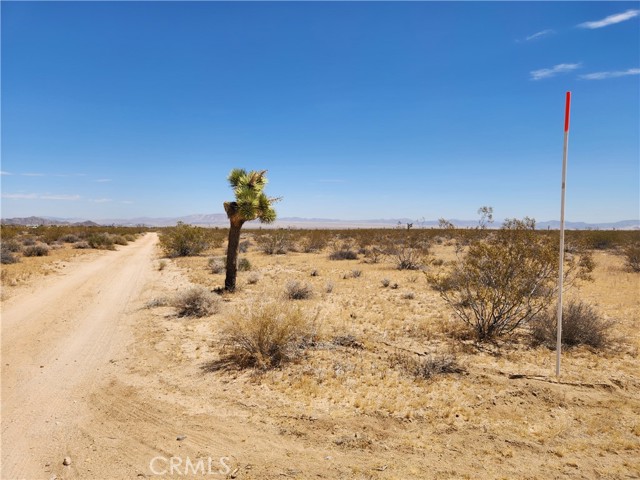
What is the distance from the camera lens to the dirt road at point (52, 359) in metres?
4.70

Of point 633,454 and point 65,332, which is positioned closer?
point 633,454

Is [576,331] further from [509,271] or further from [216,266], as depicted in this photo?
[216,266]

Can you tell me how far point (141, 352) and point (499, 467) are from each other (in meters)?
6.94

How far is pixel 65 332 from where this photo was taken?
9164mm

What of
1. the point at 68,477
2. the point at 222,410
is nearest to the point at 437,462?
the point at 222,410

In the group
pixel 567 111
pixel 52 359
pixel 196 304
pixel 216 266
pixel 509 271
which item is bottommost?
pixel 52 359

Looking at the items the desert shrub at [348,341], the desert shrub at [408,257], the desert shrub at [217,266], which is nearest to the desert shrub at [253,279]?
the desert shrub at [217,266]

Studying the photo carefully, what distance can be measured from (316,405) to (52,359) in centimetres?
559

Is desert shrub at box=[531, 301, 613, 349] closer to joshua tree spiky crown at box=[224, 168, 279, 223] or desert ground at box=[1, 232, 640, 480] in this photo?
desert ground at box=[1, 232, 640, 480]

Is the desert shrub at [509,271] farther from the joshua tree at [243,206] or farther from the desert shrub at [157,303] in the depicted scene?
the desert shrub at [157,303]

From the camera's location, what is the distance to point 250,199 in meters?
12.6

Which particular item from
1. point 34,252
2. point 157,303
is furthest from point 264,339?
point 34,252

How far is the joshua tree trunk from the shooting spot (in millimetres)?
12867

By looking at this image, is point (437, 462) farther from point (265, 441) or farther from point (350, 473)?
point (265, 441)
